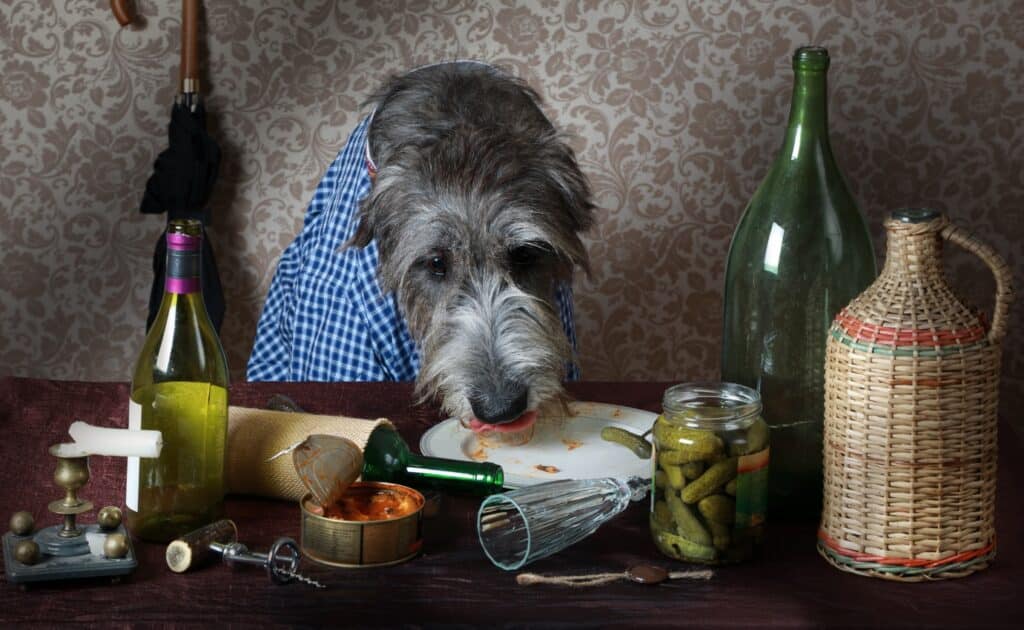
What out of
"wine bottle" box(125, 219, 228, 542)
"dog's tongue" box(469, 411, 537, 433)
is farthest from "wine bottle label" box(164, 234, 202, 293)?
"dog's tongue" box(469, 411, 537, 433)

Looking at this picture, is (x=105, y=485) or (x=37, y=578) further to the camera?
(x=105, y=485)

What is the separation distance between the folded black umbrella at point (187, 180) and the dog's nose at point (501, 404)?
1.54 metres

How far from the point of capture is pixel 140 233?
3301mm

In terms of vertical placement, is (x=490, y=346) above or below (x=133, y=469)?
above

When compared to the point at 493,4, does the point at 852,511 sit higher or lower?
lower

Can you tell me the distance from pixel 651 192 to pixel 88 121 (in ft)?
5.02

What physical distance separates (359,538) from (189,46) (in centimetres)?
223

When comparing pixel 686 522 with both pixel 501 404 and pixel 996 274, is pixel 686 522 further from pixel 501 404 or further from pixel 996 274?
pixel 501 404

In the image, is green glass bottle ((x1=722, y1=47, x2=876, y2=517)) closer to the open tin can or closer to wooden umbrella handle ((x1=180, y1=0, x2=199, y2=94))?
the open tin can

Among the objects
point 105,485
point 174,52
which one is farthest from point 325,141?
point 105,485

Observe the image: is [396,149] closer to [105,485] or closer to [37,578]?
[105,485]

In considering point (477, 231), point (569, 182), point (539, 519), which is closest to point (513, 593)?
point (539, 519)

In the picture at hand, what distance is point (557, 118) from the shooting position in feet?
10.5

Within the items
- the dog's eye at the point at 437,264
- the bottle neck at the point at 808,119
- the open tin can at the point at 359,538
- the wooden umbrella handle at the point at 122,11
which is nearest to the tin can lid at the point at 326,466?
the open tin can at the point at 359,538
